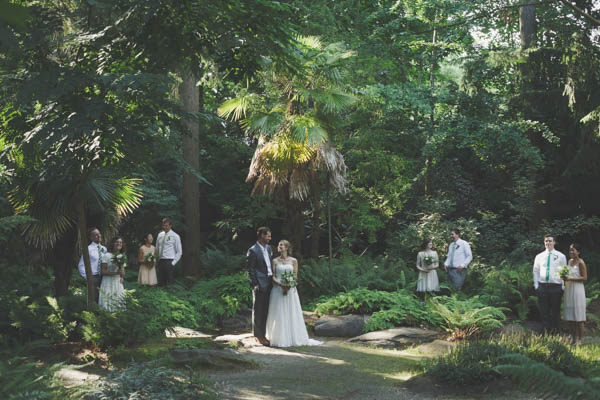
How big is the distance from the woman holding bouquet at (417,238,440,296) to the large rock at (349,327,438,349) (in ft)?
8.15

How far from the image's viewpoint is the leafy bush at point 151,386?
526 centimetres

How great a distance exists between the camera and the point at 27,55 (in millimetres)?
6949

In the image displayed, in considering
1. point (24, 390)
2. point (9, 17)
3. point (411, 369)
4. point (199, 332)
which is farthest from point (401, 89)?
point (9, 17)

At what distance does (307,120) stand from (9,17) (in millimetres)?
12887

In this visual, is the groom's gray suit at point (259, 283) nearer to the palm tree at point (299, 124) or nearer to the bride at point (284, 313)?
the bride at point (284, 313)

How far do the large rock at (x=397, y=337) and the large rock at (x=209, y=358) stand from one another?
306 centimetres

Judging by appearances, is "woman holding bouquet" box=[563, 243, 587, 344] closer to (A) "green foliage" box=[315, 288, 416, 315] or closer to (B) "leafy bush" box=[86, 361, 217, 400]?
(A) "green foliage" box=[315, 288, 416, 315]

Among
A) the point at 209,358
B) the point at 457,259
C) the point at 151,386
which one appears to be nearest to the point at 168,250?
the point at 209,358

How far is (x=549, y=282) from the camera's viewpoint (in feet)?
34.5

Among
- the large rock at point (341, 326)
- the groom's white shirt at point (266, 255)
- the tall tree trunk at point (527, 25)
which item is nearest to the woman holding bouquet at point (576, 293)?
the large rock at point (341, 326)

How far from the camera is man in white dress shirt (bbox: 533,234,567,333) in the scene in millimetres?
10359

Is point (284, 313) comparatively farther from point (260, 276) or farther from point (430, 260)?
point (430, 260)

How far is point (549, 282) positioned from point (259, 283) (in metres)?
5.38

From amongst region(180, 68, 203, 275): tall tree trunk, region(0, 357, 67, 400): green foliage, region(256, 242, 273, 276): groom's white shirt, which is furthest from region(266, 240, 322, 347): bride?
region(180, 68, 203, 275): tall tree trunk
